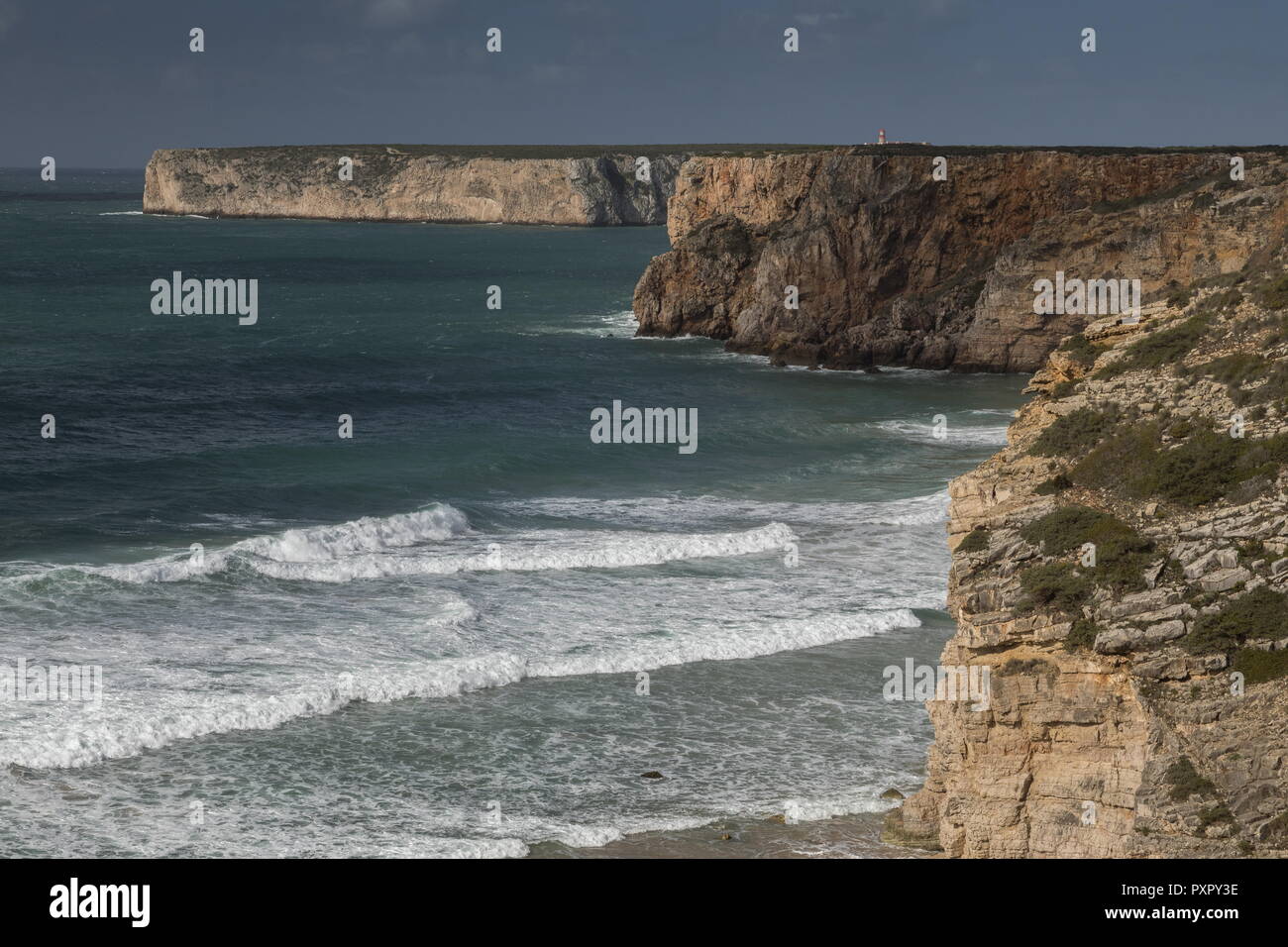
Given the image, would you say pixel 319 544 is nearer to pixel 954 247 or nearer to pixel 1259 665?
pixel 1259 665

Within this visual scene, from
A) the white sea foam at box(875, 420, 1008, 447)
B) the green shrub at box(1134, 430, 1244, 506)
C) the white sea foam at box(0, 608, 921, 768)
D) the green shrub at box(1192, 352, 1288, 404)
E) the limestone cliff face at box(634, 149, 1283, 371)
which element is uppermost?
the limestone cliff face at box(634, 149, 1283, 371)

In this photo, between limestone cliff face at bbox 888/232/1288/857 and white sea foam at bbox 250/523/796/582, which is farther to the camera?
A: white sea foam at bbox 250/523/796/582

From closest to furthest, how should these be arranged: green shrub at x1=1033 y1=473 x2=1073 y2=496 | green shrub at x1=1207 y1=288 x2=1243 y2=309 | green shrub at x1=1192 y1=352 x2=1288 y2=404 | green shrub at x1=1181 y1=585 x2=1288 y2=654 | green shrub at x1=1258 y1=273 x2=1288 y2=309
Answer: green shrub at x1=1181 y1=585 x2=1288 y2=654
green shrub at x1=1033 y1=473 x2=1073 y2=496
green shrub at x1=1192 y1=352 x2=1288 y2=404
green shrub at x1=1258 y1=273 x2=1288 y2=309
green shrub at x1=1207 y1=288 x2=1243 y2=309

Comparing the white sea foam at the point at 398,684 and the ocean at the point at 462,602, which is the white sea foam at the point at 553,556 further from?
the white sea foam at the point at 398,684

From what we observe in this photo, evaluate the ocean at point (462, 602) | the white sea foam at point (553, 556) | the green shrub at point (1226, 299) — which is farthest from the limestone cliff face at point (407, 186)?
the green shrub at point (1226, 299)

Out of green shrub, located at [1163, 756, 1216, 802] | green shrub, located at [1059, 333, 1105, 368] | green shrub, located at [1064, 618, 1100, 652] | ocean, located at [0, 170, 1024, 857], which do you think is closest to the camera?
green shrub, located at [1163, 756, 1216, 802]

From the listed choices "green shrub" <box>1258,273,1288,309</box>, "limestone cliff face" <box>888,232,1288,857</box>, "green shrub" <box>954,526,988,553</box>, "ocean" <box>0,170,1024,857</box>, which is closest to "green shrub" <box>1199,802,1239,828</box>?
"limestone cliff face" <box>888,232,1288,857</box>

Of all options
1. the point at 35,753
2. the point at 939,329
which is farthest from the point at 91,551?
the point at 939,329

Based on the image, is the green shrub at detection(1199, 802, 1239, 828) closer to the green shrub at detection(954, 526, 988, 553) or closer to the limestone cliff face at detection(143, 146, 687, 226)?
the green shrub at detection(954, 526, 988, 553)

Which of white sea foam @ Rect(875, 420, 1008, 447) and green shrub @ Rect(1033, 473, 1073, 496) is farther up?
green shrub @ Rect(1033, 473, 1073, 496)
